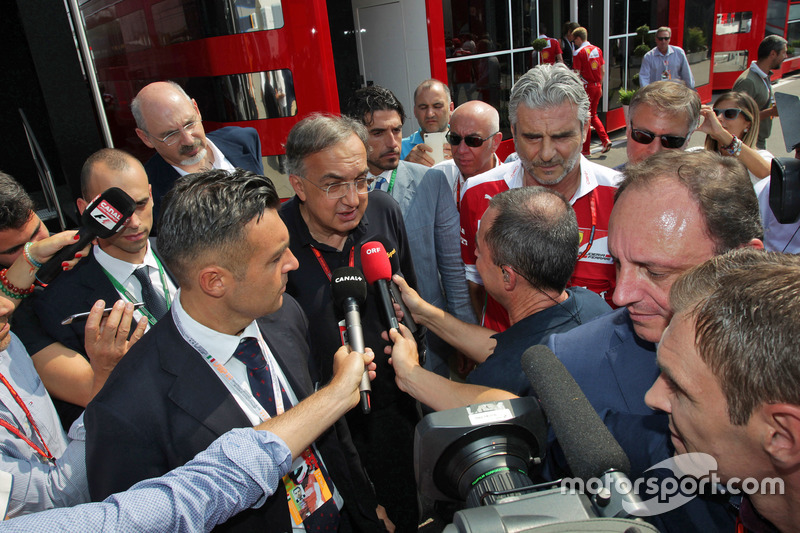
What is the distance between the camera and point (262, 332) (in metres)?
1.99

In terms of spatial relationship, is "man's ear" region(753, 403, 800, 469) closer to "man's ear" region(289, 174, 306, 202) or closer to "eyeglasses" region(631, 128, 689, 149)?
"man's ear" region(289, 174, 306, 202)

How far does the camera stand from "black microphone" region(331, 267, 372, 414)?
5.83ft

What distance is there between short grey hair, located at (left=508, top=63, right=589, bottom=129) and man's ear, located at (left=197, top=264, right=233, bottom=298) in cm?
180

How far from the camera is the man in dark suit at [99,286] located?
2.07 metres

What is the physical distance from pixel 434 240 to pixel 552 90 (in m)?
1.13

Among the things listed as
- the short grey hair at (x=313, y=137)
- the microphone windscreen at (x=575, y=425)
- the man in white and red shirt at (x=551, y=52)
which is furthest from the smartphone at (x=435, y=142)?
the man in white and red shirt at (x=551, y=52)

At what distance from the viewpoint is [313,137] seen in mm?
2488

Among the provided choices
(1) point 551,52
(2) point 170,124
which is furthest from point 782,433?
(1) point 551,52

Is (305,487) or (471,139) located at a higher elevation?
A: (471,139)

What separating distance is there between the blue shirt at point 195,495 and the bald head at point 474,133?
2.71m

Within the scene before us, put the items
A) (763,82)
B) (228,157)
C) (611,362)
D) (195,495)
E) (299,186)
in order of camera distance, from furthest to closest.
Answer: (763,82) → (228,157) → (299,186) → (611,362) → (195,495)

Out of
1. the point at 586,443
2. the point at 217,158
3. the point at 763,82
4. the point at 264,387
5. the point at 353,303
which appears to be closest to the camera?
the point at 586,443

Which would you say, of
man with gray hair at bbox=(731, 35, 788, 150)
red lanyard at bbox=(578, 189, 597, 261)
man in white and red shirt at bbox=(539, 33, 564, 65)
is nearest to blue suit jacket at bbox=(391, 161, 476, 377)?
red lanyard at bbox=(578, 189, 597, 261)

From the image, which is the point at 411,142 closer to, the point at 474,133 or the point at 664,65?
the point at 474,133
